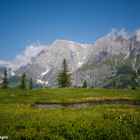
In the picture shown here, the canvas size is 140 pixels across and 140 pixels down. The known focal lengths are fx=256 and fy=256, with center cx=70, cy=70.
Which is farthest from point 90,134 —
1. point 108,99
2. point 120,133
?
point 108,99

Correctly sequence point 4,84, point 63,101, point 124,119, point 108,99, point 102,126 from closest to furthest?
point 102,126
point 124,119
point 63,101
point 108,99
point 4,84

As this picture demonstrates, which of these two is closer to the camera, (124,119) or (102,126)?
(102,126)

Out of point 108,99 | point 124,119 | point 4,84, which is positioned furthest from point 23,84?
point 124,119

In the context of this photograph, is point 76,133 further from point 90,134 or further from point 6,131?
point 6,131

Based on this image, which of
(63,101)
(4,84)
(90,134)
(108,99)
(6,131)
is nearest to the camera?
(90,134)

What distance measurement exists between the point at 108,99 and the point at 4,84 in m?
81.5

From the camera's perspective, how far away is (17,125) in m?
20.2

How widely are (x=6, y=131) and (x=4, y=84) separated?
120771mm

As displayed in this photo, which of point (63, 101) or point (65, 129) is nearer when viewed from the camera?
point (65, 129)

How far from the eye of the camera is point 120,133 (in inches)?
675

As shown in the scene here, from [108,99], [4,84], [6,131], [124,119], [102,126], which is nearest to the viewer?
[6,131]

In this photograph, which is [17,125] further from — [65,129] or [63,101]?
[63,101]

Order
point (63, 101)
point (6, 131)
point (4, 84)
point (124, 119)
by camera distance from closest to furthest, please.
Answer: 1. point (6, 131)
2. point (124, 119)
3. point (63, 101)
4. point (4, 84)

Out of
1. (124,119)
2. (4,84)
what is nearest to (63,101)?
(124,119)
